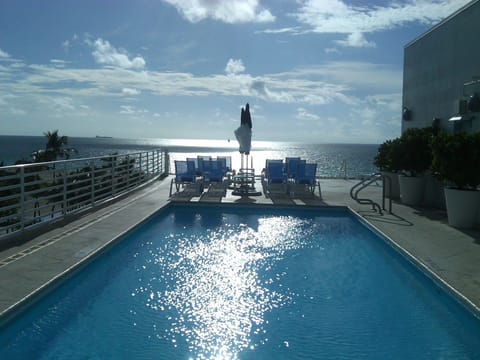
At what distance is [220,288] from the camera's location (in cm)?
459

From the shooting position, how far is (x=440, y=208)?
879cm

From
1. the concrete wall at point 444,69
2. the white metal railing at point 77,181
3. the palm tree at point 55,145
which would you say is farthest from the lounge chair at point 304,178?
the palm tree at point 55,145

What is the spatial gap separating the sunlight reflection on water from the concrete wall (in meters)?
4.29

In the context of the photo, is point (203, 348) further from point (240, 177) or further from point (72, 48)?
point (72, 48)

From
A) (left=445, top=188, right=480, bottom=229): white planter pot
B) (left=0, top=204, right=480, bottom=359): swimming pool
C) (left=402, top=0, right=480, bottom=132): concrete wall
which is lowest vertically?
(left=0, top=204, right=480, bottom=359): swimming pool

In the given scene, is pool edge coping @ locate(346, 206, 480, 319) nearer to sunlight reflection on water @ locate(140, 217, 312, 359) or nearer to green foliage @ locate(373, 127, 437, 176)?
sunlight reflection on water @ locate(140, 217, 312, 359)

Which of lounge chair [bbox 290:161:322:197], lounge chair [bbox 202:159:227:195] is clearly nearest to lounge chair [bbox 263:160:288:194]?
lounge chair [bbox 290:161:322:197]

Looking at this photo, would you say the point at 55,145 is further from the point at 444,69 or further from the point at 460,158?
the point at 460,158

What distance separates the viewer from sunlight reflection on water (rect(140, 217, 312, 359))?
11.6 ft

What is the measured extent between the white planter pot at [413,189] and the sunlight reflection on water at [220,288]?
3.37 meters

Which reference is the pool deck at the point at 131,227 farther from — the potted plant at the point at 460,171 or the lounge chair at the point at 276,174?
the lounge chair at the point at 276,174

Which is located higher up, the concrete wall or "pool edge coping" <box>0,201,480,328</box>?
the concrete wall

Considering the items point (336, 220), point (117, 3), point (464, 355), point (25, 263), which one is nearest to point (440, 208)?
point (336, 220)

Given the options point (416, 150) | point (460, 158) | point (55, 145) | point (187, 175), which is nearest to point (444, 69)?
point (416, 150)
